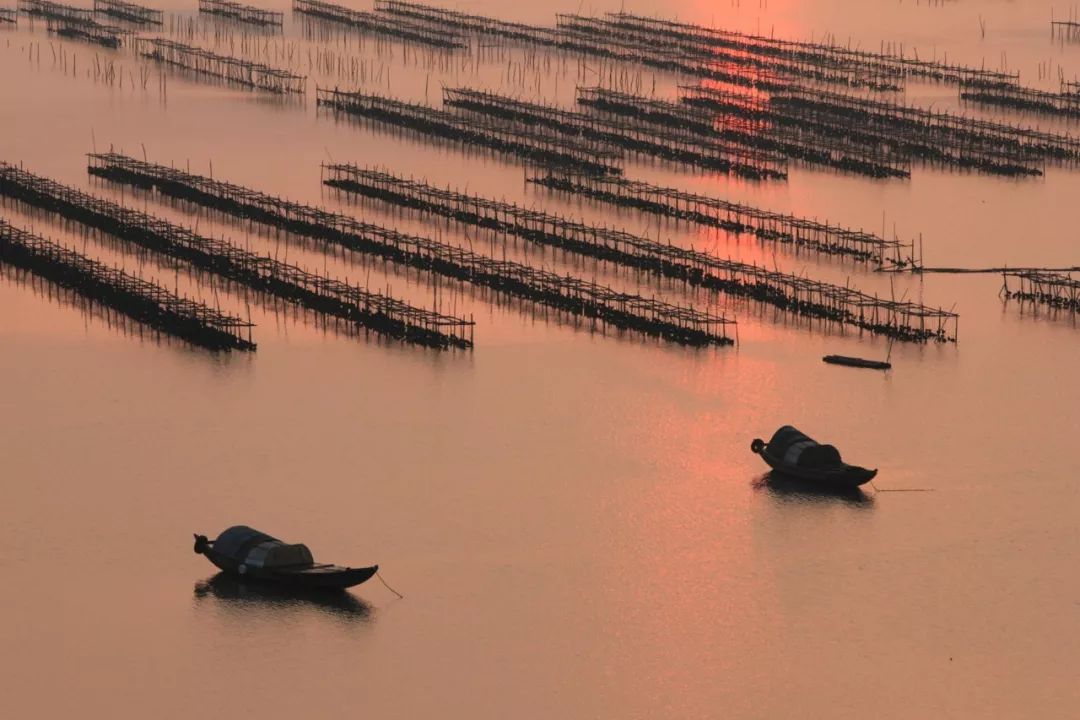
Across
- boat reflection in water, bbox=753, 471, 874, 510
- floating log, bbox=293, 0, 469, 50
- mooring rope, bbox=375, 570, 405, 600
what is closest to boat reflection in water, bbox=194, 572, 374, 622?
mooring rope, bbox=375, 570, 405, 600

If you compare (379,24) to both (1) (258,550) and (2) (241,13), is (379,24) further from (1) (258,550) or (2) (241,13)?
(1) (258,550)

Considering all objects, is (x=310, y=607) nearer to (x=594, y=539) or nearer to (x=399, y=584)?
(x=399, y=584)

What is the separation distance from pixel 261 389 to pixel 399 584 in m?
16.1

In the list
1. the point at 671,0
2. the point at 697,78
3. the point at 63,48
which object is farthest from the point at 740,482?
the point at 671,0

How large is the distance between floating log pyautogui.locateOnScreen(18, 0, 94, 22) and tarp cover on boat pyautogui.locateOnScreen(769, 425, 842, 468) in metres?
78.9

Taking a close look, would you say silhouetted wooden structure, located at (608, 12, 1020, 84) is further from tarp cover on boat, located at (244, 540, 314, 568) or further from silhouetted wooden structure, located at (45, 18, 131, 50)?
tarp cover on boat, located at (244, 540, 314, 568)

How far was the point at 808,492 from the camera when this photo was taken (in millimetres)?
71062

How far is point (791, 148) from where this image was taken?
114750mm

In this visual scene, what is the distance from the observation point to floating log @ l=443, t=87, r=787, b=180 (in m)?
111

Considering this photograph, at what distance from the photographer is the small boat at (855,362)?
268ft

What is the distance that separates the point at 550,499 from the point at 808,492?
6660mm

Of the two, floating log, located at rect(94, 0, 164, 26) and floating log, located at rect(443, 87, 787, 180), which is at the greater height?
floating log, located at rect(94, 0, 164, 26)

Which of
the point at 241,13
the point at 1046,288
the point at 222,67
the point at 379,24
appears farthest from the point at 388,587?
the point at 241,13

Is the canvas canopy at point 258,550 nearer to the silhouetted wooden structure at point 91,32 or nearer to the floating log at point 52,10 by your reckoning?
the silhouetted wooden structure at point 91,32
